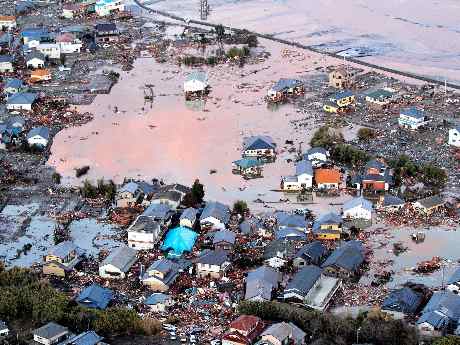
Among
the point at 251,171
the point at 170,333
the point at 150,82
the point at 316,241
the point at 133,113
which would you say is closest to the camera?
the point at 170,333

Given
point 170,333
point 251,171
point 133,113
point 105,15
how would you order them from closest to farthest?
point 170,333 < point 251,171 < point 133,113 < point 105,15

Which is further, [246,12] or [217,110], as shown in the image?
[246,12]

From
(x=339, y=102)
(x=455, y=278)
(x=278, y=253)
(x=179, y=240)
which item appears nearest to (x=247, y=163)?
(x=179, y=240)

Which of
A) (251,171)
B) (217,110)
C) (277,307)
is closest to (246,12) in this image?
(217,110)

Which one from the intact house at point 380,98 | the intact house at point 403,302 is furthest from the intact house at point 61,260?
the intact house at point 380,98

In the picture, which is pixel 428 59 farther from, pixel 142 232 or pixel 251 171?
pixel 142 232
